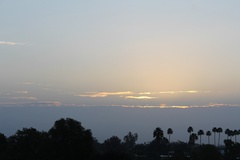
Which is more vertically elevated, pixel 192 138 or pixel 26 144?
pixel 26 144

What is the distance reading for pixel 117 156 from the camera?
7706 cm

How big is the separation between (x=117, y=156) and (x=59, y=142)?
9382mm

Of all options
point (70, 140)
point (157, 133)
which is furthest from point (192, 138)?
point (70, 140)

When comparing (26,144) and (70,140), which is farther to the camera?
(26,144)

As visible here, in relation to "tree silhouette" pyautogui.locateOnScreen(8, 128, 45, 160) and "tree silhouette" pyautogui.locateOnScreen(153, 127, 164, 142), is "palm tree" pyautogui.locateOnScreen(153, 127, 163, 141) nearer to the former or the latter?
"tree silhouette" pyautogui.locateOnScreen(153, 127, 164, 142)

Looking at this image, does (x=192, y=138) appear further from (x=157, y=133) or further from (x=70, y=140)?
(x=70, y=140)

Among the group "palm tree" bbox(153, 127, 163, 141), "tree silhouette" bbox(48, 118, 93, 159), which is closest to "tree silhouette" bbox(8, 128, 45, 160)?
"tree silhouette" bbox(48, 118, 93, 159)

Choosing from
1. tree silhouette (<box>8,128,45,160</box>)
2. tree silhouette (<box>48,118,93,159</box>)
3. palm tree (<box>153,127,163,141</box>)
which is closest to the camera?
tree silhouette (<box>48,118,93,159</box>)

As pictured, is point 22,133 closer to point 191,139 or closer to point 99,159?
point 99,159

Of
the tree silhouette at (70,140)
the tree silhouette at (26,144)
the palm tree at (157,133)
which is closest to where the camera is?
the tree silhouette at (70,140)

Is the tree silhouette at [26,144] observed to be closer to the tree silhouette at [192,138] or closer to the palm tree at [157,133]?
the palm tree at [157,133]

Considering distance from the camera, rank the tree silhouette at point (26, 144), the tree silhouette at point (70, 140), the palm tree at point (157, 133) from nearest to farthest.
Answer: the tree silhouette at point (70, 140) → the tree silhouette at point (26, 144) → the palm tree at point (157, 133)

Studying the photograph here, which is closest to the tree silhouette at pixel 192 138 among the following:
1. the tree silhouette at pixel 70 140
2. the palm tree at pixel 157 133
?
the palm tree at pixel 157 133

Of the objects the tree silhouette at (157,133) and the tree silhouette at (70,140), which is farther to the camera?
the tree silhouette at (157,133)
